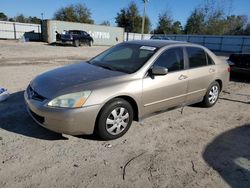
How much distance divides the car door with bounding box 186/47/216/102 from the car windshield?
1015 millimetres

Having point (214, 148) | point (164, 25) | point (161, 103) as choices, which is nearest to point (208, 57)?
point (161, 103)

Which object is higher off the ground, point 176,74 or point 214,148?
point 176,74

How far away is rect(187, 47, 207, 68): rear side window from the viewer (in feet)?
16.3

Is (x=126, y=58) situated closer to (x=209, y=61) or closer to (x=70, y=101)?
(x=70, y=101)

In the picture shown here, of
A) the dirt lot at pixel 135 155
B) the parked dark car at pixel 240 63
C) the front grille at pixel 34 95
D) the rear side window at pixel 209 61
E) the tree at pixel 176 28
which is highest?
the tree at pixel 176 28

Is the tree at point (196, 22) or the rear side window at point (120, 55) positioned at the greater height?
the tree at point (196, 22)

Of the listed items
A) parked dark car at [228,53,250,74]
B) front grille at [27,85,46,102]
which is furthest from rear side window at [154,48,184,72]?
parked dark car at [228,53,250,74]

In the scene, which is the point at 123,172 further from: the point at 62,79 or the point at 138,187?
the point at 62,79

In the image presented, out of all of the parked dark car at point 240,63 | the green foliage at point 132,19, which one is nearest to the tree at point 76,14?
the green foliage at point 132,19

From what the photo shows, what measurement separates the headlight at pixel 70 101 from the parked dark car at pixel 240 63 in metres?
7.32

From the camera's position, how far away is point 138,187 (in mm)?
2746

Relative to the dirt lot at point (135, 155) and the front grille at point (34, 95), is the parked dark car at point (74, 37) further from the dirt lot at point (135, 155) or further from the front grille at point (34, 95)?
the front grille at point (34, 95)

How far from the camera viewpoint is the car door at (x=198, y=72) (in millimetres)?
4934

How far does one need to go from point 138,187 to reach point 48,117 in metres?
1.56
